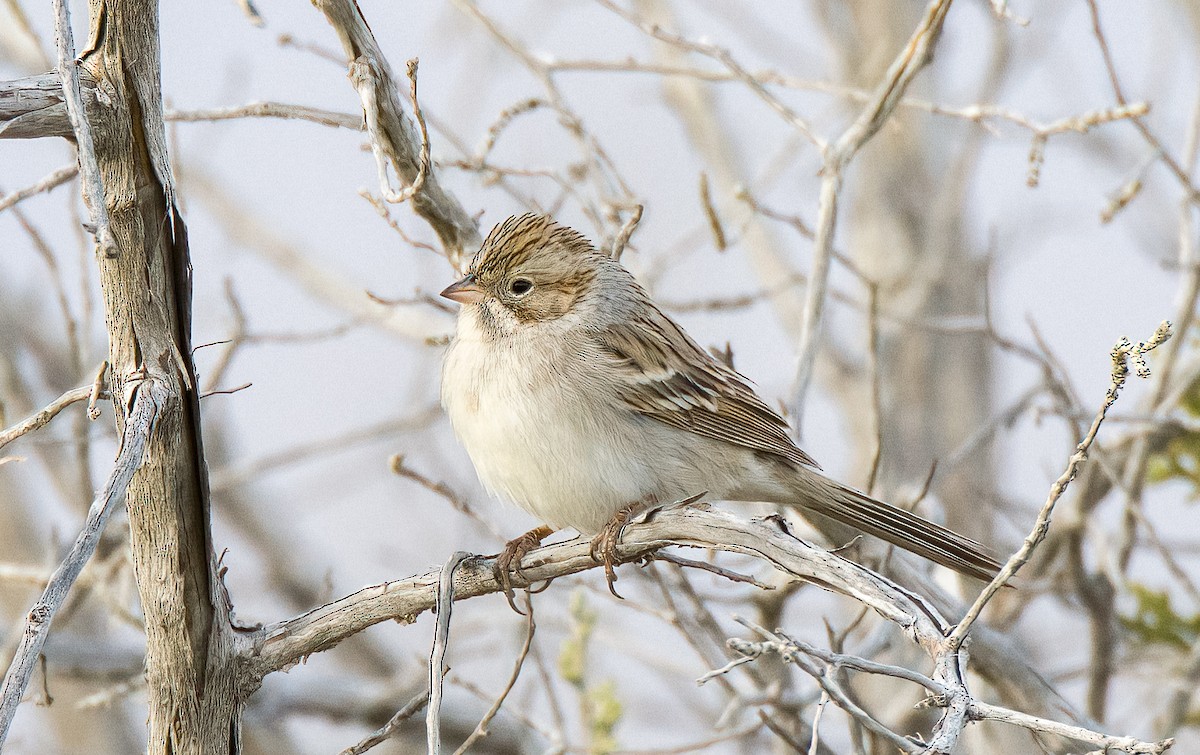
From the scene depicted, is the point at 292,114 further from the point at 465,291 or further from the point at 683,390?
the point at 683,390

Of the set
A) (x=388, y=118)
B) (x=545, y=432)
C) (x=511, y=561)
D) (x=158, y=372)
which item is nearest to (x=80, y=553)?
(x=158, y=372)

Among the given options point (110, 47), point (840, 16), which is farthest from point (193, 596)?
point (840, 16)

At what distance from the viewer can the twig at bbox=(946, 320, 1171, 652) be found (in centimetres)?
161

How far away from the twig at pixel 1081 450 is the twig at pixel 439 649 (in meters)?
0.81

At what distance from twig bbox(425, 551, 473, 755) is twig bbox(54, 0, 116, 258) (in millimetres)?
878

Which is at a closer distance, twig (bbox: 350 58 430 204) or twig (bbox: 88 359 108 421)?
twig (bbox: 88 359 108 421)

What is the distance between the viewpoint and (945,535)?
3256 mm

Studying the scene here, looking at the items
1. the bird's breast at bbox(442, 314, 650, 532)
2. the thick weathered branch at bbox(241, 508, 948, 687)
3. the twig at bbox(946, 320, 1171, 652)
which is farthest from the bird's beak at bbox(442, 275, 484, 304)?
the twig at bbox(946, 320, 1171, 652)

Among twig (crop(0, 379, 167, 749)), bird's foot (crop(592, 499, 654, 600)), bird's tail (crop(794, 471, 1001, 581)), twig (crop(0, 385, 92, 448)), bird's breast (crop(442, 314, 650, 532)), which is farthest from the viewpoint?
bird's tail (crop(794, 471, 1001, 581))

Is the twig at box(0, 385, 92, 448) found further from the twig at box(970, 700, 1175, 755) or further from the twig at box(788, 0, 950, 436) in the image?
the twig at box(788, 0, 950, 436)

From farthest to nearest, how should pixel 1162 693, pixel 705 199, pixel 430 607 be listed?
1. pixel 1162 693
2. pixel 705 199
3. pixel 430 607

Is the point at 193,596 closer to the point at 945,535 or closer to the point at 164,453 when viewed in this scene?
the point at 164,453

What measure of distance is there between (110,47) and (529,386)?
1.56m

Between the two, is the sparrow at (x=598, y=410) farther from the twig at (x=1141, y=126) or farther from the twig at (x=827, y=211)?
the twig at (x=1141, y=126)
